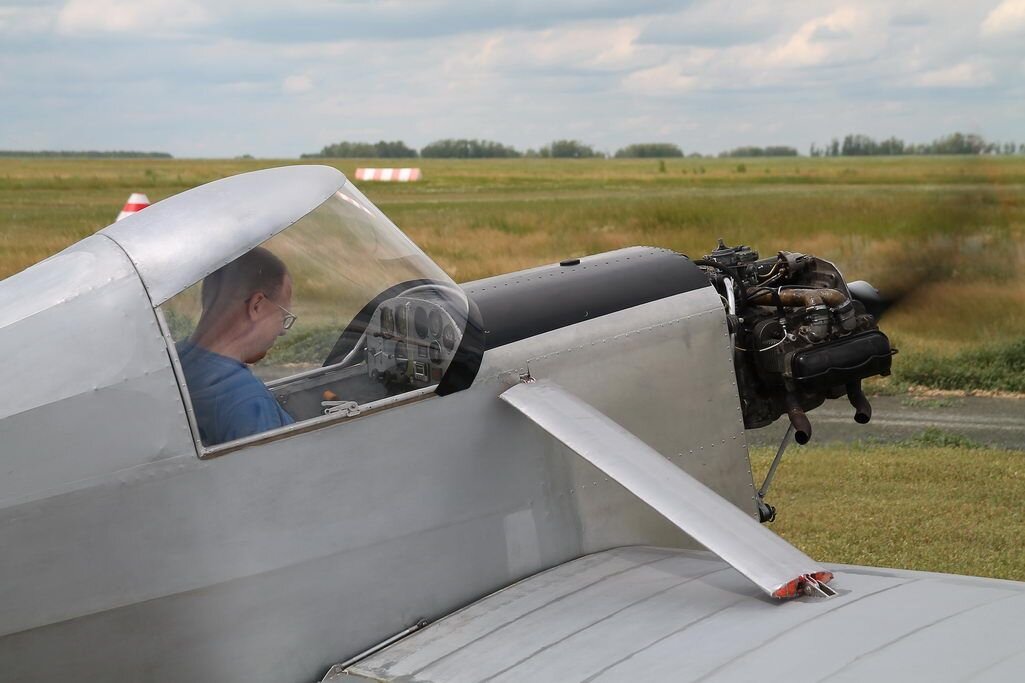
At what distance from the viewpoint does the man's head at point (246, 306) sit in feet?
11.0

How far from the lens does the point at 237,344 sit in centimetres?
346

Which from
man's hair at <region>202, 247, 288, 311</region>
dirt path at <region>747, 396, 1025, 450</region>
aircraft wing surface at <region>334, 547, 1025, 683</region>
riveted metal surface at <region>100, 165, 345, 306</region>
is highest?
riveted metal surface at <region>100, 165, 345, 306</region>

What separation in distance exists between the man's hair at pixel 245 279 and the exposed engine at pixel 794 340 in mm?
2064

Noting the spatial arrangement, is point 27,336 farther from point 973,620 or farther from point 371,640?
point 973,620

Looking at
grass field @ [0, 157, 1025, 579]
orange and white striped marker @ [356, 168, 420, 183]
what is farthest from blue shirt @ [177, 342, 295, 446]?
orange and white striped marker @ [356, 168, 420, 183]

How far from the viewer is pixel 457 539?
3672 millimetres

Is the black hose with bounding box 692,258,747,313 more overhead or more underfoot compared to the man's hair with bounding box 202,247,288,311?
more underfoot

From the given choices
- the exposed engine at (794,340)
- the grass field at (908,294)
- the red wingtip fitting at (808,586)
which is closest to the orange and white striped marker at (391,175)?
the grass field at (908,294)

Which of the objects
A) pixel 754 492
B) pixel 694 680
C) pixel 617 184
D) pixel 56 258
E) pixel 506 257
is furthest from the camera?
pixel 617 184

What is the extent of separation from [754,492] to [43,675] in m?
2.93

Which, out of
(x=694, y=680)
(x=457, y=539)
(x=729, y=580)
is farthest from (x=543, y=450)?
(x=694, y=680)

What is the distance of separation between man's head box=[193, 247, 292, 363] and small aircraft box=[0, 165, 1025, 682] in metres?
0.05

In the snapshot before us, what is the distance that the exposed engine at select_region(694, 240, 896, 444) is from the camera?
188 inches

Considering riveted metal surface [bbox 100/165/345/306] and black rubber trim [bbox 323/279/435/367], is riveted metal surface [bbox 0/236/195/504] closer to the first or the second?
riveted metal surface [bbox 100/165/345/306]
